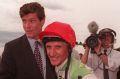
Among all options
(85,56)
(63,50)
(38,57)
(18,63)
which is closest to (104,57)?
(85,56)

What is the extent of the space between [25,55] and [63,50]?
3.38 feet

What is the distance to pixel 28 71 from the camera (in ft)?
11.7

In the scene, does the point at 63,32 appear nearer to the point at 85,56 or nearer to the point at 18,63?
the point at 18,63

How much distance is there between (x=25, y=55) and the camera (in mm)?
3605

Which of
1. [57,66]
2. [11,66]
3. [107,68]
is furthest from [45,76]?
[107,68]

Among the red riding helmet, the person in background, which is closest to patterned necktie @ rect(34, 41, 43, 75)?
the person in background

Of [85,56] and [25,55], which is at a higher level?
[25,55]

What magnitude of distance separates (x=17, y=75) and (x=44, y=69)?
0.26 metres

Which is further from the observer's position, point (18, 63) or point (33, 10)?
point (33, 10)

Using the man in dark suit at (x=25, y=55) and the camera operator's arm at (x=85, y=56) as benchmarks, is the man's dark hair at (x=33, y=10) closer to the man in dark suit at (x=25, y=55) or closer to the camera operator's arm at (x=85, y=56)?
the man in dark suit at (x=25, y=55)

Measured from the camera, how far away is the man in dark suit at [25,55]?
3527mm

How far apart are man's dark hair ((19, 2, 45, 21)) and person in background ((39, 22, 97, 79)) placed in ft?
2.99

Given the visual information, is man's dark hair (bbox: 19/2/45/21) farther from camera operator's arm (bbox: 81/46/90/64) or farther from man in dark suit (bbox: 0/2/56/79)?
camera operator's arm (bbox: 81/46/90/64)

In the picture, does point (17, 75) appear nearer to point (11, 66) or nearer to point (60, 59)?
point (11, 66)
